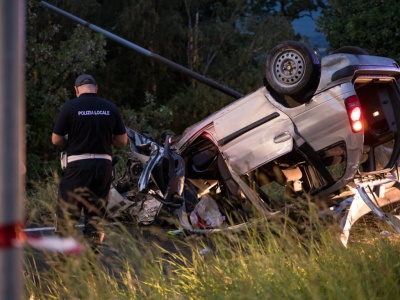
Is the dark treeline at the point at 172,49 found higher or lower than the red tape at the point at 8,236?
higher

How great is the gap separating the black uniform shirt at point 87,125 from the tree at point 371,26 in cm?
930

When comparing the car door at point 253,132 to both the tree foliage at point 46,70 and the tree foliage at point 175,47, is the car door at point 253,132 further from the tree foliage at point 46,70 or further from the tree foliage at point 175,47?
the tree foliage at point 175,47

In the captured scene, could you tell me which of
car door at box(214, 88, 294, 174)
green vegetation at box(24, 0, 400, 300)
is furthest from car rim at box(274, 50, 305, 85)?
green vegetation at box(24, 0, 400, 300)

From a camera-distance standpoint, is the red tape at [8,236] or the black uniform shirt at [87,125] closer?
the red tape at [8,236]

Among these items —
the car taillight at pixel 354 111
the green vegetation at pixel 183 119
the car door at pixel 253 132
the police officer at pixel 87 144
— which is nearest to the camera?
the green vegetation at pixel 183 119

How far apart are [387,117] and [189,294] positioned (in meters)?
4.00

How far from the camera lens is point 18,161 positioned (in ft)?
9.78

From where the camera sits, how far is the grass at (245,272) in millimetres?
5012

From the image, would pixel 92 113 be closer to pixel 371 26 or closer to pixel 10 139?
pixel 10 139

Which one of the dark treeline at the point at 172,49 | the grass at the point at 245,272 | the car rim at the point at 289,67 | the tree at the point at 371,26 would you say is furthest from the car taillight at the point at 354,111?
the dark treeline at the point at 172,49

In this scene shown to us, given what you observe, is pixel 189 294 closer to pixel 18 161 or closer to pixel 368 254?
pixel 368 254

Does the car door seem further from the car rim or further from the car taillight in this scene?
the car taillight

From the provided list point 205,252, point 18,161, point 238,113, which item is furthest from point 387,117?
point 18,161

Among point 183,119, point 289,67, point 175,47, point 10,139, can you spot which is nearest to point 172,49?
point 175,47
